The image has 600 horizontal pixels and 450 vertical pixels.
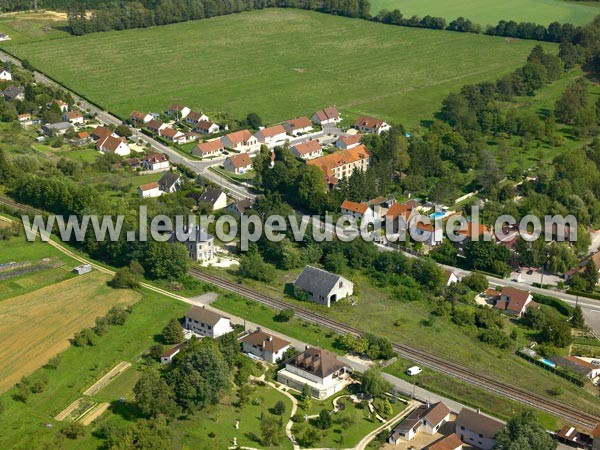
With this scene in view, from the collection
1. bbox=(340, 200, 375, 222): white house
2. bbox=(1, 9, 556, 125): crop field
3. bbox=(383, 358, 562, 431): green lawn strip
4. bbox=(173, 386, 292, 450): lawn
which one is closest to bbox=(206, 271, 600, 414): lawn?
bbox=(383, 358, 562, 431): green lawn strip

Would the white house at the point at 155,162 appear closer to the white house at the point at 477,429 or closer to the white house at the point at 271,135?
the white house at the point at 271,135

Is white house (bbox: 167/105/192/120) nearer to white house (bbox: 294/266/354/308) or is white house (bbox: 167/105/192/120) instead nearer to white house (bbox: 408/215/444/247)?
white house (bbox: 408/215/444/247)

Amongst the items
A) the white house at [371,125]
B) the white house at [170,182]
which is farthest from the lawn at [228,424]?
the white house at [371,125]

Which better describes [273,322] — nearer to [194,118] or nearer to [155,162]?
[155,162]

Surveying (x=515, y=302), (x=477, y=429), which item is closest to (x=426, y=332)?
(x=515, y=302)

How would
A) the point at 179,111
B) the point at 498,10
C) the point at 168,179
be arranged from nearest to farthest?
the point at 168,179, the point at 179,111, the point at 498,10

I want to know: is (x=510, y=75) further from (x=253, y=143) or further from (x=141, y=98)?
(x=141, y=98)

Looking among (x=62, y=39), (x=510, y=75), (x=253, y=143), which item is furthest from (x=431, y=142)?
(x=62, y=39)
